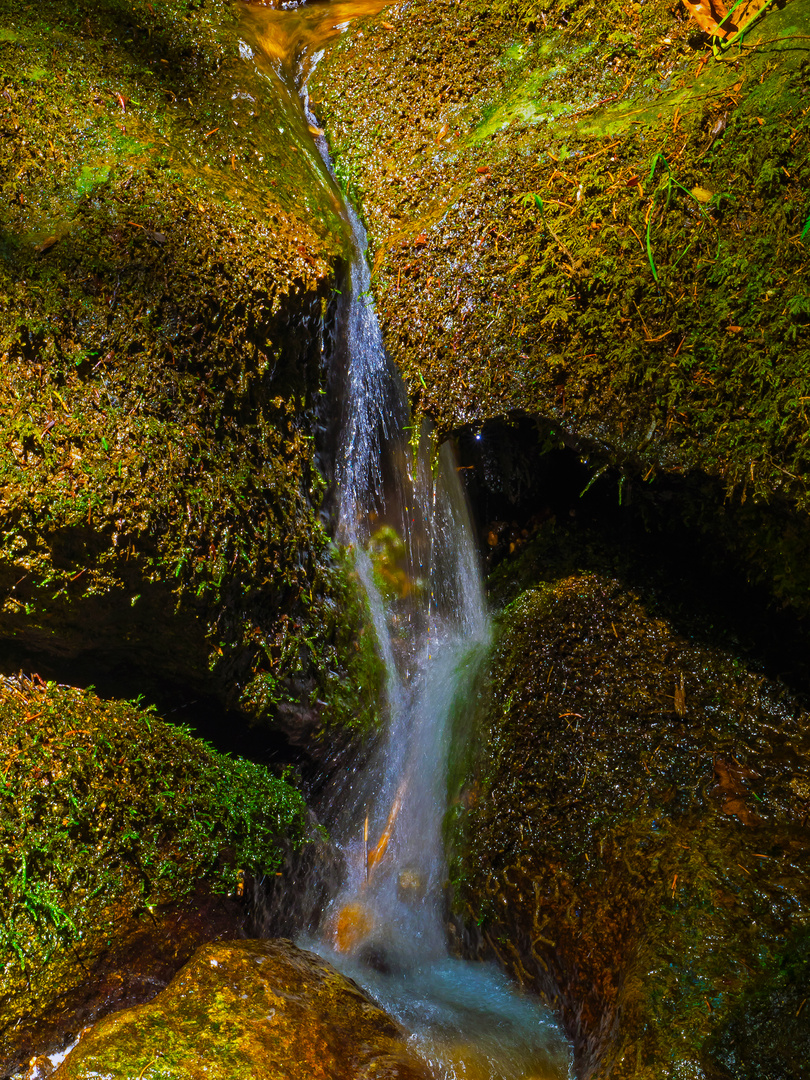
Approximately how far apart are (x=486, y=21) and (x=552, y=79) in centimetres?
78

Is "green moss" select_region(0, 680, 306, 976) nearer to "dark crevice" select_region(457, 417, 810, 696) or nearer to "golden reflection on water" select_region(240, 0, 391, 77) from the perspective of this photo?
"dark crevice" select_region(457, 417, 810, 696)

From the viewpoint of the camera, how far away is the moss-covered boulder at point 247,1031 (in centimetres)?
187

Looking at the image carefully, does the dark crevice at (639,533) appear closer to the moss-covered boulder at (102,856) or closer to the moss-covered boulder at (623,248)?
the moss-covered boulder at (623,248)

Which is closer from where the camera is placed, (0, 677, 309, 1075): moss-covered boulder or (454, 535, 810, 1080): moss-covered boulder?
(454, 535, 810, 1080): moss-covered boulder

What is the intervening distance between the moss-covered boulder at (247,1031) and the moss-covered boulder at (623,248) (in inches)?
94.1

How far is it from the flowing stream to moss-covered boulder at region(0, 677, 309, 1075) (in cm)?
76

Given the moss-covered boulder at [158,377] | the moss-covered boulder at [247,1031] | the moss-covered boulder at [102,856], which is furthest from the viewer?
the moss-covered boulder at [158,377]

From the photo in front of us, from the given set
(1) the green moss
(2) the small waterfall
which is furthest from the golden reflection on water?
(1) the green moss

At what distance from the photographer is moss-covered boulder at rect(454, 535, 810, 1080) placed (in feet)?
6.31

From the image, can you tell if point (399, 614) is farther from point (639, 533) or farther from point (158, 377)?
point (158, 377)

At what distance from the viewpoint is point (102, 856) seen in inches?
99.8

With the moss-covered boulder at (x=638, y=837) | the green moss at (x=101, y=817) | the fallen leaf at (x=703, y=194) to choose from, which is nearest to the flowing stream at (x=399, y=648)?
the moss-covered boulder at (x=638, y=837)

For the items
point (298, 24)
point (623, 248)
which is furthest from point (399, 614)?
point (298, 24)

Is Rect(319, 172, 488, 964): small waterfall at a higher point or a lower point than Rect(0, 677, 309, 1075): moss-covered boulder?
higher
